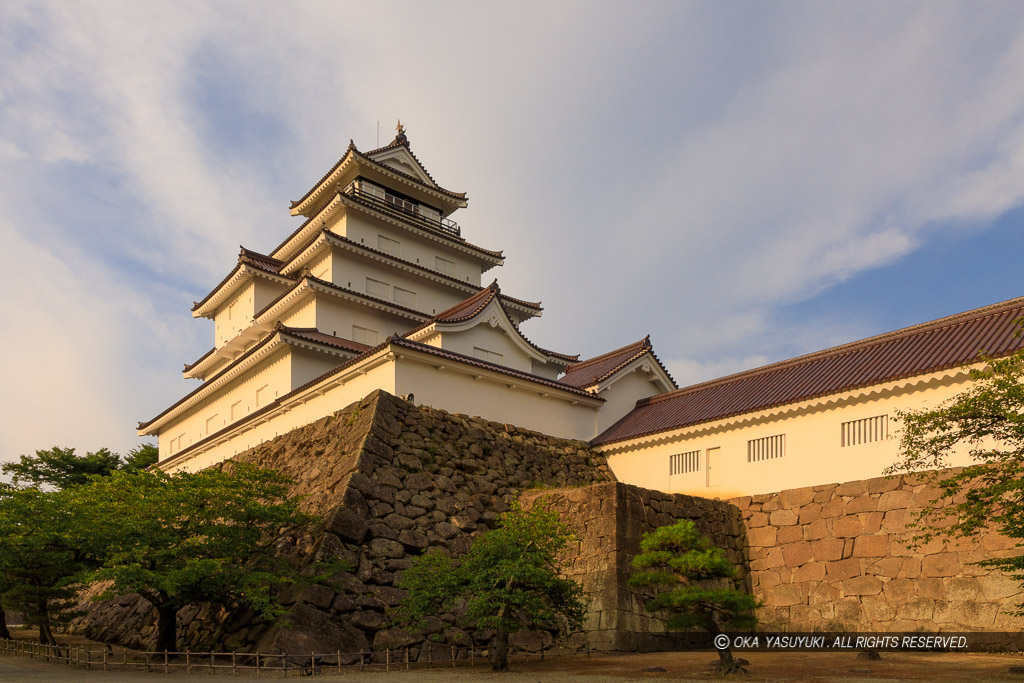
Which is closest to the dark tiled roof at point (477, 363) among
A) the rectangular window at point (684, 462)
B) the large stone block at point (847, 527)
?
the rectangular window at point (684, 462)

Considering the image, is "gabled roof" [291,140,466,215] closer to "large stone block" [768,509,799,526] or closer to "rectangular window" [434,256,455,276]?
"rectangular window" [434,256,455,276]

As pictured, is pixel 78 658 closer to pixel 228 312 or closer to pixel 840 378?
pixel 840 378

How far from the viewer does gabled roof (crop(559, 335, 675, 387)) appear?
24.5 meters

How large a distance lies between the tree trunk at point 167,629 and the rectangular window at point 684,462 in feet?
39.5

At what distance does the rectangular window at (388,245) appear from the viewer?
31.1 meters

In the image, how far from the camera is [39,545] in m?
14.2

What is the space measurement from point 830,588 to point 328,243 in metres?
19.8

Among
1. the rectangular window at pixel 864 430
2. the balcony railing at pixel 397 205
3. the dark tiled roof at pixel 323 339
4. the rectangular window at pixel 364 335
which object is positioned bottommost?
the rectangular window at pixel 864 430

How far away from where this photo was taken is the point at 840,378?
18.0 meters

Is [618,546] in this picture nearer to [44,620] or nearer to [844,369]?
[844,369]

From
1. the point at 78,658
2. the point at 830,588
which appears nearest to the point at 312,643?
the point at 78,658

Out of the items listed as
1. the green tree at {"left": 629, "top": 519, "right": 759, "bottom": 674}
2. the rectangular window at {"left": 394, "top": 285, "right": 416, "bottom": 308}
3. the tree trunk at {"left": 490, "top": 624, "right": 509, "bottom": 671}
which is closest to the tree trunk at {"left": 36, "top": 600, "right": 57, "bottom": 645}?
the tree trunk at {"left": 490, "top": 624, "right": 509, "bottom": 671}

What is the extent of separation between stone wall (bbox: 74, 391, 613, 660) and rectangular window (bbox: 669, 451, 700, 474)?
227cm

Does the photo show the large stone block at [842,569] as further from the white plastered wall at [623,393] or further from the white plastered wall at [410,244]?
the white plastered wall at [410,244]
